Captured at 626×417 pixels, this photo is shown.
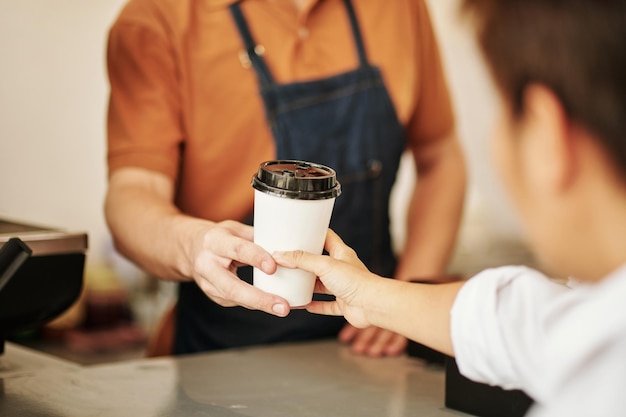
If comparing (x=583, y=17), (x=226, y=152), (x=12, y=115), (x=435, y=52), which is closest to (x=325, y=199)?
(x=583, y=17)

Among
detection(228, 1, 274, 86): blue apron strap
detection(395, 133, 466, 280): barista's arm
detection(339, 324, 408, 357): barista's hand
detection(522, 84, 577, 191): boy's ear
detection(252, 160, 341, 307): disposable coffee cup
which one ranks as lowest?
detection(339, 324, 408, 357): barista's hand

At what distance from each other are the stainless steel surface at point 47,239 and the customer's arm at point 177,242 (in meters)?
0.11

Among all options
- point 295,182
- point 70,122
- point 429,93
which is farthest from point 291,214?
point 70,122

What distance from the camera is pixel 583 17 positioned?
0.63m

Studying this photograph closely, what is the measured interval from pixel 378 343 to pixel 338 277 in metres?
0.48

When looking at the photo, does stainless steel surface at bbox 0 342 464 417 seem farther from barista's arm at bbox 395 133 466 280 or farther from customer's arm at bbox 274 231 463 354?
barista's arm at bbox 395 133 466 280

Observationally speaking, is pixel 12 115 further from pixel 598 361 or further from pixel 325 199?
pixel 598 361

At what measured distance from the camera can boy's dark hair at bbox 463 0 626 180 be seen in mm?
624

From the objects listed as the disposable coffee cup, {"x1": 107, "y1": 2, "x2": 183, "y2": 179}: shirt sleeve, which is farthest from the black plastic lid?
{"x1": 107, "y1": 2, "x2": 183, "y2": 179}: shirt sleeve

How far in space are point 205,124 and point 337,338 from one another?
48 cm

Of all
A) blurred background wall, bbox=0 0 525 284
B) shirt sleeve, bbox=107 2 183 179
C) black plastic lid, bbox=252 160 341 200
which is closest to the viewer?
black plastic lid, bbox=252 160 341 200

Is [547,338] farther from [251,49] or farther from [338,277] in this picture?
[251,49]

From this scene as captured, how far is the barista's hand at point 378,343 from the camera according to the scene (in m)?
1.35

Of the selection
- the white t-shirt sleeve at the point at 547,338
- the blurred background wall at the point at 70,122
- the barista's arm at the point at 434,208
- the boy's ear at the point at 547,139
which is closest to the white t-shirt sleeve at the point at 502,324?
the white t-shirt sleeve at the point at 547,338
